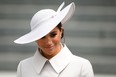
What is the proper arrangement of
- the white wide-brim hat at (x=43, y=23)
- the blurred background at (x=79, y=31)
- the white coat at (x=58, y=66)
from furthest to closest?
1. the blurred background at (x=79, y=31)
2. the white coat at (x=58, y=66)
3. the white wide-brim hat at (x=43, y=23)

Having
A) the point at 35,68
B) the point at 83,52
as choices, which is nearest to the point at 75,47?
the point at 83,52

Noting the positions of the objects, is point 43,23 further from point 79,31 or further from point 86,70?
point 79,31

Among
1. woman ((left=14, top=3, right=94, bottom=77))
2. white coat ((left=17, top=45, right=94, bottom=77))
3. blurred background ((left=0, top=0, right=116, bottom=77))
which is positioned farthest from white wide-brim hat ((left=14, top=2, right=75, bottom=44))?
blurred background ((left=0, top=0, right=116, bottom=77))

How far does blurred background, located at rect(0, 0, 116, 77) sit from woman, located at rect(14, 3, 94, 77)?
923 millimetres

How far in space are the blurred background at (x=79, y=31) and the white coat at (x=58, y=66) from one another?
3.02 feet

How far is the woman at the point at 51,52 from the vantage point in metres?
1.74

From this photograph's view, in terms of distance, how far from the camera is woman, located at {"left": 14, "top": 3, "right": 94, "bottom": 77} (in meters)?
1.74

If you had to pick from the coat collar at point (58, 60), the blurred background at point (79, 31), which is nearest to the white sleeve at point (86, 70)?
the coat collar at point (58, 60)

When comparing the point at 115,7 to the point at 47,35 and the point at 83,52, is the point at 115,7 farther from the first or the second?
the point at 47,35

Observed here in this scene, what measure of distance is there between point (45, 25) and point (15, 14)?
3.83ft

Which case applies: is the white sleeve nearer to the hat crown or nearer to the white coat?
the white coat

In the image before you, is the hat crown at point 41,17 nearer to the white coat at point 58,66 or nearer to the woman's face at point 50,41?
the woman's face at point 50,41

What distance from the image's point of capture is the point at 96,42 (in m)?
2.84

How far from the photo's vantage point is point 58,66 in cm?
189
